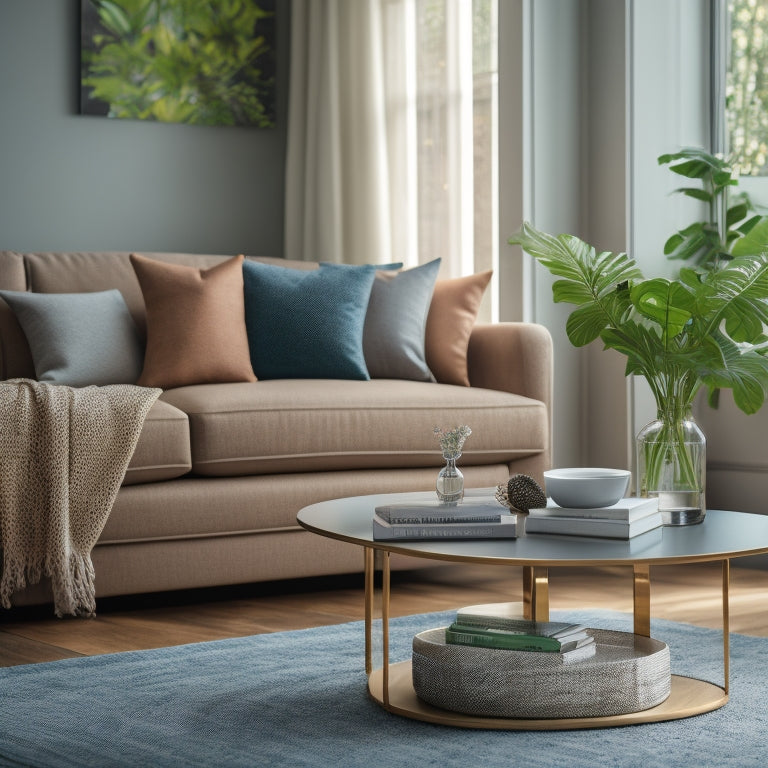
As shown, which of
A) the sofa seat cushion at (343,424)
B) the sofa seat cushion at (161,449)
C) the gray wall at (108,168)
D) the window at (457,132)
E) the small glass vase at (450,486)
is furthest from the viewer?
the gray wall at (108,168)

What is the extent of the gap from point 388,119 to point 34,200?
4.54 ft

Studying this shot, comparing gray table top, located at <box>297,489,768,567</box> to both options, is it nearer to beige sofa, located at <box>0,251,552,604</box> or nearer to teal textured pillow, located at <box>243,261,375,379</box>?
beige sofa, located at <box>0,251,552,604</box>

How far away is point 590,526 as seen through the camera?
6.04ft

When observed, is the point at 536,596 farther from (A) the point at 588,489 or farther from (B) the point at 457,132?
(B) the point at 457,132

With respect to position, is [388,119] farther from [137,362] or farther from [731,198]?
[137,362]

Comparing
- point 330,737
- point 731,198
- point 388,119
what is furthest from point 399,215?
point 330,737

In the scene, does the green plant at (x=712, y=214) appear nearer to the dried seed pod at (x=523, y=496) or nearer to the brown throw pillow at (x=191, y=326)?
the brown throw pillow at (x=191, y=326)

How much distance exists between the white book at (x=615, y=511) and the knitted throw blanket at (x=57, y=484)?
1166mm

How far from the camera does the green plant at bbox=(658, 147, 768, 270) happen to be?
3.86 m

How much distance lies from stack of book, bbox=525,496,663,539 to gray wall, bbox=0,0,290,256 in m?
3.07

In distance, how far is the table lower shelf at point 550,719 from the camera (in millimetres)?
1809

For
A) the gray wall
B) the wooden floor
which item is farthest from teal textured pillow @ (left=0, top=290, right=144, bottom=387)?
the gray wall

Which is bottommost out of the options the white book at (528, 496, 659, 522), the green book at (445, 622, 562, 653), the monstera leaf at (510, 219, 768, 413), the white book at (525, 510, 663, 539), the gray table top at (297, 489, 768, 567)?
the green book at (445, 622, 562, 653)

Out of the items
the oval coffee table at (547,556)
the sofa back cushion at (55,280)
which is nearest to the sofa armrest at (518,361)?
the sofa back cushion at (55,280)
